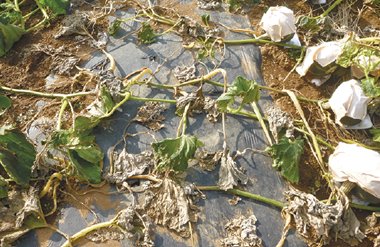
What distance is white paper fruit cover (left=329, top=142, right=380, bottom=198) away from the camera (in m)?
1.86

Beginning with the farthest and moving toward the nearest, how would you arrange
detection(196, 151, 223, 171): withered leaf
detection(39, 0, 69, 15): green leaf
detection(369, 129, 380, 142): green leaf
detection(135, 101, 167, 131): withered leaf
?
detection(39, 0, 69, 15): green leaf
detection(135, 101, 167, 131): withered leaf
detection(369, 129, 380, 142): green leaf
detection(196, 151, 223, 171): withered leaf

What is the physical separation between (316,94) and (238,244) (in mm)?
1866

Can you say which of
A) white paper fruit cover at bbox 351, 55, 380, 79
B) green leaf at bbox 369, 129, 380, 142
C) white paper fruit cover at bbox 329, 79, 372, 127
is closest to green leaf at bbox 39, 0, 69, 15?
white paper fruit cover at bbox 329, 79, 372, 127

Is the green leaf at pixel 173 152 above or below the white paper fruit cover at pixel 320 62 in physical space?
above

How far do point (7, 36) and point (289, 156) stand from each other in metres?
3.45

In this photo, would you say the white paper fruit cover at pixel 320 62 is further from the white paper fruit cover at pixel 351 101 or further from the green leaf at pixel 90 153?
the green leaf at pixel 90 153

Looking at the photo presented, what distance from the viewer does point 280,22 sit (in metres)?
2.78

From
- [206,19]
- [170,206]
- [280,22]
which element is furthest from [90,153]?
[280,22]

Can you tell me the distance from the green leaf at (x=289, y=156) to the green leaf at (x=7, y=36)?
330 cm

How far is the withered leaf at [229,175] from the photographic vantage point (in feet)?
6.64

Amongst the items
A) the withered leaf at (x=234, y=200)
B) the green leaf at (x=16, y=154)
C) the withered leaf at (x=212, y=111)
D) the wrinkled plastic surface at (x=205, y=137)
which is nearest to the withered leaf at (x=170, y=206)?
the wrinkled plastic surface at (x=205, y=137)

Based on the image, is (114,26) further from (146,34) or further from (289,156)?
(289,156)

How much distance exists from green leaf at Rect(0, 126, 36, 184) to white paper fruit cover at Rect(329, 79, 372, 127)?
111 inches

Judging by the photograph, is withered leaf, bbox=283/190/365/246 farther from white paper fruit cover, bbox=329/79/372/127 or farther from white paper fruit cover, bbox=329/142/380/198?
white paper fruit cover, bbox=329/79/372/127
